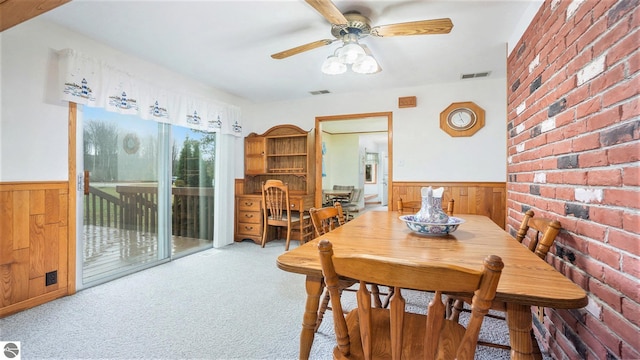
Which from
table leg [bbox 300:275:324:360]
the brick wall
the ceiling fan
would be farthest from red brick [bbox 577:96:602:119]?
table leg [bbox 300:275:324:360]

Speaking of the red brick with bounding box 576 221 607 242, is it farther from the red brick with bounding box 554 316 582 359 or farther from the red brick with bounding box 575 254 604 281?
the red brick with bounding box 554 316 582 359

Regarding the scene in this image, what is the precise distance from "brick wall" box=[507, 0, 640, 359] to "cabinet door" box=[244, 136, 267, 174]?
352 cm

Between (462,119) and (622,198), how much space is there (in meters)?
2.97

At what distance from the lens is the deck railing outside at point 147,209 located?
9.05 ft

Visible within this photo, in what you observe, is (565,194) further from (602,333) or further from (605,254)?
(602,333)

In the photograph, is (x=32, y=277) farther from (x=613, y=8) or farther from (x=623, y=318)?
(x=613, y=8)

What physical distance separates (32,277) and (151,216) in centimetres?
115

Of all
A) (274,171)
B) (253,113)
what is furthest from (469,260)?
(253,113)

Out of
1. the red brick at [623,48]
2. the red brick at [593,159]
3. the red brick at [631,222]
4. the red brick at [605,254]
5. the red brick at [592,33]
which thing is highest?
the red brick at [592,33]

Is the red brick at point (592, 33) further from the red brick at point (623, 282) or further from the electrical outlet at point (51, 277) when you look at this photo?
the electrical outlet at point (51, 277)

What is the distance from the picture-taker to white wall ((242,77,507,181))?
3.60 meters

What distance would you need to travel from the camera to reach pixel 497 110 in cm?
358

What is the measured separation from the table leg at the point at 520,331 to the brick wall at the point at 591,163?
38 centimetres

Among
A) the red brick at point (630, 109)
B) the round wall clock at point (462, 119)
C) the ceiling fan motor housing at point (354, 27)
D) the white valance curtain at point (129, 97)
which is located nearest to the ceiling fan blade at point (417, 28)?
the ceiling fan motor housing at point (354, 27)
